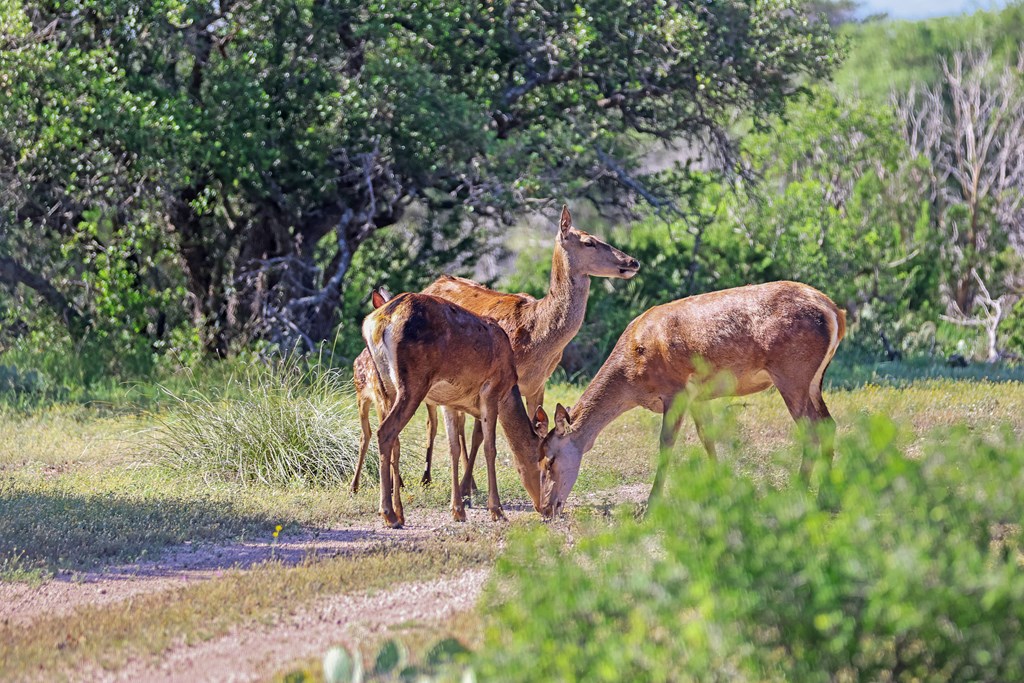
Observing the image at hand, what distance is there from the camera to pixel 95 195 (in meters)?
14.4

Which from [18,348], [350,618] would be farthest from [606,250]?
[18,348]

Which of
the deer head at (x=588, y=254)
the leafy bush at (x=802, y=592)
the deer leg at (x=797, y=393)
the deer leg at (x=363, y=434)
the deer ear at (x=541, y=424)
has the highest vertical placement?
the leafy bush at (x=802, y=592)

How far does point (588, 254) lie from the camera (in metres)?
10.2

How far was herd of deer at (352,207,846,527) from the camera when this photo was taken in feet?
27.3

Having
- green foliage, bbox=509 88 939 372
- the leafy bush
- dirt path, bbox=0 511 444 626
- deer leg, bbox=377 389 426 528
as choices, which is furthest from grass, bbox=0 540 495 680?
green foliage, bbox=509 88 939 372

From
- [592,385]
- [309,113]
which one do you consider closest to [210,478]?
[592,385]

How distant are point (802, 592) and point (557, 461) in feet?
15.8

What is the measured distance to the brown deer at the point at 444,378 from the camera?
8242 millimetres

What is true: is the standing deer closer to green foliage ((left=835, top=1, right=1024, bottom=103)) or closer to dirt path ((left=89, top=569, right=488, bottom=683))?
dirt path ((left=89, top=569, right=488, bottom=683))

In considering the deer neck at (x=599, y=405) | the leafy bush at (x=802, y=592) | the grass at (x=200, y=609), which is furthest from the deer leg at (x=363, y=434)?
the leafy bush at (x=802, y=592)

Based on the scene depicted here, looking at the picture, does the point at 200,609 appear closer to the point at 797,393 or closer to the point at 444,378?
the point at 444,378

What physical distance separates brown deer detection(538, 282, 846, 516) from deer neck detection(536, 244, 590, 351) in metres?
0.80

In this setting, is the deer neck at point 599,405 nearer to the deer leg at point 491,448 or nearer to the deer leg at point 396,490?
the deer leg at point 491,448

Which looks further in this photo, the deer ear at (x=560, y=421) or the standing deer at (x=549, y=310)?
the standing deer at (x=549, y=310)
